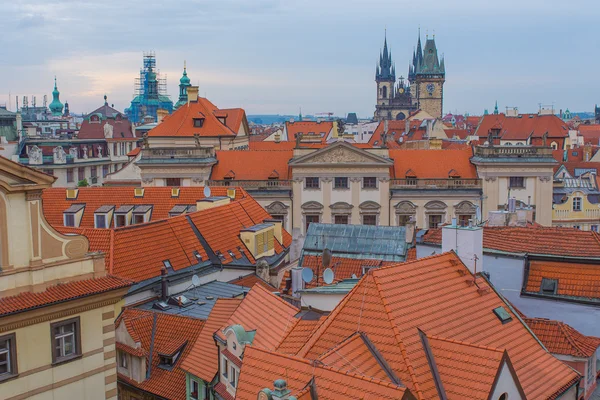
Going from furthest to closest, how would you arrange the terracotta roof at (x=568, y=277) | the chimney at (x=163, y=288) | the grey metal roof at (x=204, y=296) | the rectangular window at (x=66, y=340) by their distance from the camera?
the chimney at (x=163, y=288) < the grey metal roof at (x=204, y=296) < the terracotta roof at (x=568, y=277) < the rectangular window at (x=66, y=340)

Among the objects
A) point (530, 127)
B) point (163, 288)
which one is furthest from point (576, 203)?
point (530, 127)

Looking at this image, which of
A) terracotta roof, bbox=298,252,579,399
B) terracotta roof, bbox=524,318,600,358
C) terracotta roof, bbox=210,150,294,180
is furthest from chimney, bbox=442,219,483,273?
terracotta roof, bbox=210,150,294,180

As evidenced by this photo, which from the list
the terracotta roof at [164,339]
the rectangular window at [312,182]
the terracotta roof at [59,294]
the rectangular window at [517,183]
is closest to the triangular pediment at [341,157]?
the rectangular window at [312,182]

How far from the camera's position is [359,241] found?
34750 millimetres

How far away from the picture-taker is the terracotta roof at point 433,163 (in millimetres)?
56031

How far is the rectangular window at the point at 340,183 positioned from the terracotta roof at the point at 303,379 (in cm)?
4071

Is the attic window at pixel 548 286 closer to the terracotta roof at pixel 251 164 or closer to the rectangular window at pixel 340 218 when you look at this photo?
the rectangular window at pixel 340 218

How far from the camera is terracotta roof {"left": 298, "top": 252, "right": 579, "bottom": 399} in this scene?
48.1ft

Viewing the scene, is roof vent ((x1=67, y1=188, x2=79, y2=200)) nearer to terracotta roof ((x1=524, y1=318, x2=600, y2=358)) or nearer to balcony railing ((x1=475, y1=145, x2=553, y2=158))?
terracotta roof ((x1=524, y1=318, x2=600, y2=358))

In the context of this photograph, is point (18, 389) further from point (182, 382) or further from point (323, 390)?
point (323, 390)

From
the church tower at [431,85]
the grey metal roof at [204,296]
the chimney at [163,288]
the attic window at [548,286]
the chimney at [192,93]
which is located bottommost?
the grey metal roof at [204,296]

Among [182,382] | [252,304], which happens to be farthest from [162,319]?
[252,304]

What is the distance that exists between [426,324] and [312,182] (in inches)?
1587

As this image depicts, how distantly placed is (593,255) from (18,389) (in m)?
18.6
